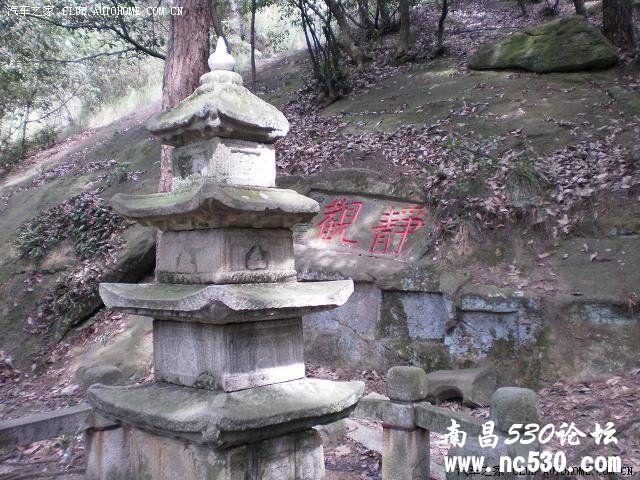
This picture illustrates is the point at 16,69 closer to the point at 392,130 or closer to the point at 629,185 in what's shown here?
the point at 392,130

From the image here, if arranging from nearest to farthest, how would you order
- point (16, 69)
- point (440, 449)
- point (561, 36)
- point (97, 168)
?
point (440, 449), point (561, 36), point (16, 69), point (97, 168)

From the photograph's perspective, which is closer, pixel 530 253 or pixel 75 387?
pixel 530 253

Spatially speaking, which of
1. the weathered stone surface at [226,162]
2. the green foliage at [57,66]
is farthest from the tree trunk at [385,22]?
the weathered stone surface at [226,162]

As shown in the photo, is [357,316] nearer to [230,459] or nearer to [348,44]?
[230,459]

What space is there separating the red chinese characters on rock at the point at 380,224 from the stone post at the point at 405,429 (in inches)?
131

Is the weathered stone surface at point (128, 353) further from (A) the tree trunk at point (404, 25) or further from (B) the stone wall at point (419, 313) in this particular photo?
(A) the tree trunk at point (404, 25)

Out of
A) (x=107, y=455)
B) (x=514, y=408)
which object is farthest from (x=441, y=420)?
(x=107, y=455)

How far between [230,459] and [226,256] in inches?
55.9

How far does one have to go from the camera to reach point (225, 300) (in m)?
3.59

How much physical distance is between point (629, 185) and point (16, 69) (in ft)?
42.5

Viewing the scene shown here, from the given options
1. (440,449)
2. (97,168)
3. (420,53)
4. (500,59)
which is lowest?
(440,449)

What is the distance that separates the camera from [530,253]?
23.5 ft

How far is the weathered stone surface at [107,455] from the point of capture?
A: 4848 mm

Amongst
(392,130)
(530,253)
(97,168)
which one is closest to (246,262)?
(530,253)
